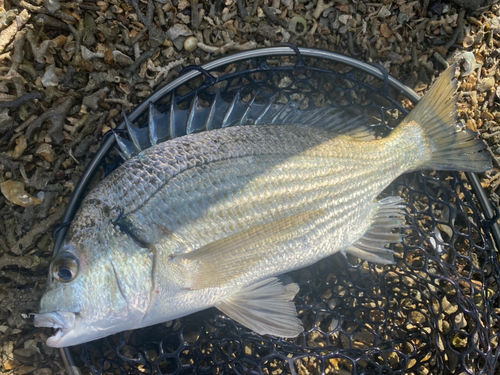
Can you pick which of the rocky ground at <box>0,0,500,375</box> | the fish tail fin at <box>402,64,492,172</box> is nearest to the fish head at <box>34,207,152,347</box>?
the rocky ground at <box>0,0,500,375</box>

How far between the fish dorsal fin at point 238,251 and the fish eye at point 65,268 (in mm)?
469

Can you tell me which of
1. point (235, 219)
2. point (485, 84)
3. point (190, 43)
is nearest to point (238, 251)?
point (235, 219)

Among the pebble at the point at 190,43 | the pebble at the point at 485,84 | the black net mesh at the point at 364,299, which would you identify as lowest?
the black net mesh at the point at 364,299

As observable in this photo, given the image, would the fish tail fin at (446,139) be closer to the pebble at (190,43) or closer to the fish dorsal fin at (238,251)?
the fish dorsal fin at (238,251)

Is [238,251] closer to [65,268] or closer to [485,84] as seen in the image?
[65,268]

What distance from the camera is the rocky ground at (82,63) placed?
2.24 m

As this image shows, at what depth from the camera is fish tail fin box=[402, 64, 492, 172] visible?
2225 mm

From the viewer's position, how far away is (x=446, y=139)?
2.24m

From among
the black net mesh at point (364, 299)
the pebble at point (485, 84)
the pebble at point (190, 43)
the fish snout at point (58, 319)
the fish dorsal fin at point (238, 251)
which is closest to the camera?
the fish snout at point (58, 319)

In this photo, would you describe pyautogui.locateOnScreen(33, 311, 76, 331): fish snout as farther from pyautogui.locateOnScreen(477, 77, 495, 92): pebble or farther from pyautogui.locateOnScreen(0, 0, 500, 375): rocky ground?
pyautogui.locateOnScreen(477, 77, 495, 92): pebble

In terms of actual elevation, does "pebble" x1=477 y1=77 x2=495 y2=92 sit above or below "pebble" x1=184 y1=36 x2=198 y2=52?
above

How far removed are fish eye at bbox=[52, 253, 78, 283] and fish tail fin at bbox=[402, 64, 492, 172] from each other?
2.04m

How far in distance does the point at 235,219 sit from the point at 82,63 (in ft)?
4.84

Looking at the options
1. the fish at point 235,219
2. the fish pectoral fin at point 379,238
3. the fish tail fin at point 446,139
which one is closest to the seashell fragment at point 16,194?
the fish at point 235,219
